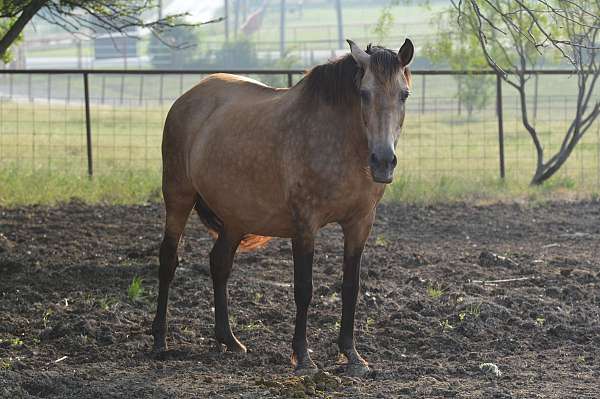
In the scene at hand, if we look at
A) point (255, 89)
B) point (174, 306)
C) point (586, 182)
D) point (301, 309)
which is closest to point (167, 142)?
point (255, 89)

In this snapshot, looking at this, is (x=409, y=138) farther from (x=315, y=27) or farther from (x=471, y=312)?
(x=315, y=27)

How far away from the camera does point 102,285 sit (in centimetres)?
772

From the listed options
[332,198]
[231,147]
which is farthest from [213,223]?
[332,198]

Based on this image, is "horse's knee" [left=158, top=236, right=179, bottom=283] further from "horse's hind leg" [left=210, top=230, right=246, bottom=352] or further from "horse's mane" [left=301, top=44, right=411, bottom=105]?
"horse's mane" [left=301, top=44, right=411, bottom=105]

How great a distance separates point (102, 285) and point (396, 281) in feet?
7.94

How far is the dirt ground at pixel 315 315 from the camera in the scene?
525 cm

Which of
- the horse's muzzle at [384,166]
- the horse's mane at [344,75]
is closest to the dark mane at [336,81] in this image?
the horse's mane at [344,75]

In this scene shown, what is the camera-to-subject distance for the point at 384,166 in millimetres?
4961

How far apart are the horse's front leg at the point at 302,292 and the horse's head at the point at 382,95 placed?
776 millimetres

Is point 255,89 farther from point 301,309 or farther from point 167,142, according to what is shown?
point 301,309

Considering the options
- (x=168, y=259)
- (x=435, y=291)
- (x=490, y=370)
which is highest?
(x=168, y=259)

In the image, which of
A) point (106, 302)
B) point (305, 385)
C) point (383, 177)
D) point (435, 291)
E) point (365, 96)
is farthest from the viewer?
point (435, 291)

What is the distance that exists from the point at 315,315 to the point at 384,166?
7.01ft

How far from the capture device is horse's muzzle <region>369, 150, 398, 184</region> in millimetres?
4949
